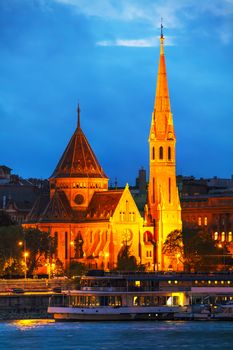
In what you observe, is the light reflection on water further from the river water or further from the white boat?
the white boat

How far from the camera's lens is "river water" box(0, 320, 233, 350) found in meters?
130

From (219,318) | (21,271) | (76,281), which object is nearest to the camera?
(219,318)

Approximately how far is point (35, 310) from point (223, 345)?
36.9m

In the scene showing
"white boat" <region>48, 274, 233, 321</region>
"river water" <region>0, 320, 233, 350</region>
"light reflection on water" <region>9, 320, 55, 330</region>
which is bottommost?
"river water" <region>0, 320, 233, 350</region>

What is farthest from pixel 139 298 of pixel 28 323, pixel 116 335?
pixel 116 335

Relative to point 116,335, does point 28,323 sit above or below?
above

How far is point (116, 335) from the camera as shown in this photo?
448 ft

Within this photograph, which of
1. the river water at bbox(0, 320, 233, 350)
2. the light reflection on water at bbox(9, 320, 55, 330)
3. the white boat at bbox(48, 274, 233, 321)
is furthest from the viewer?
the white boat at bbox(48, 274, 233, 321)

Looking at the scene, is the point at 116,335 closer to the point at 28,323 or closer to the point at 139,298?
the point at 28,323

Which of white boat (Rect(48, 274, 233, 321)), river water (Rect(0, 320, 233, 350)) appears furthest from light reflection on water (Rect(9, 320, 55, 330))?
white boat (Rect(48, 274, 233, 321))

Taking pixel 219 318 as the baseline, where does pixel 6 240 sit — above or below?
above

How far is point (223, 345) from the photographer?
428 ft

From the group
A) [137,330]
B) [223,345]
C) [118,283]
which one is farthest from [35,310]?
[223,345]

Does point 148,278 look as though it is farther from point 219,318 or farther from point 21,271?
point 21,271
